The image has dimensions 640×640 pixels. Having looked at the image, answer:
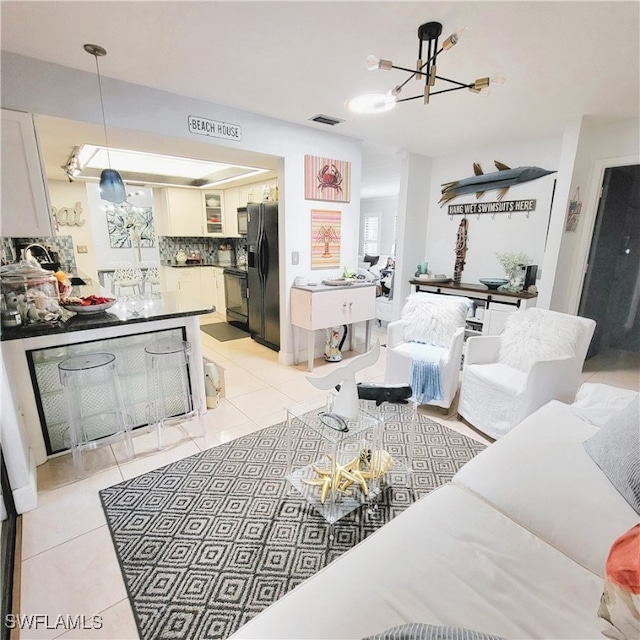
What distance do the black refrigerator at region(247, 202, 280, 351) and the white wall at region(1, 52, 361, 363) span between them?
27 centimetres

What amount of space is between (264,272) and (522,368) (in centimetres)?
288

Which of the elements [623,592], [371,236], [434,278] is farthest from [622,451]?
[371,236]

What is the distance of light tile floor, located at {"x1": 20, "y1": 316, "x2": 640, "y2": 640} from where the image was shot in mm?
1383

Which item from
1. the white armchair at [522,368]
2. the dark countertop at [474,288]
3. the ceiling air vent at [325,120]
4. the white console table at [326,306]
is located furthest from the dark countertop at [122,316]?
the dark countertop at [474,288]

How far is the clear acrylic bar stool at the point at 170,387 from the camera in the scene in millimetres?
2469

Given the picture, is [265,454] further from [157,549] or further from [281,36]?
[281,36]

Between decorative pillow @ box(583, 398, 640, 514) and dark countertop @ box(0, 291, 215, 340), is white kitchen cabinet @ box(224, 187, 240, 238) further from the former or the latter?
decorative pillow @ box(583, 398, 640, 514)

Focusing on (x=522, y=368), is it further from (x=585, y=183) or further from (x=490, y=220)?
(x=490, y=220)

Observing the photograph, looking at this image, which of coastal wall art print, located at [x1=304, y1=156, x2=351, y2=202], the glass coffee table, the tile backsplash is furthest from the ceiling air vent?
the tile backsplash

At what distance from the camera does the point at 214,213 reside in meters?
6.00

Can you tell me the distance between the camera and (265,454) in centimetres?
233

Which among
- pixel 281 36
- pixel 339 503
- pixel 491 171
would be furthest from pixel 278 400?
pixel 491 171

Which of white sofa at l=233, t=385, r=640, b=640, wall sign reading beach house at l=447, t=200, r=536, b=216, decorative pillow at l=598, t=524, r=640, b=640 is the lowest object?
white sofa at l=233, t=385, r=640, b=640

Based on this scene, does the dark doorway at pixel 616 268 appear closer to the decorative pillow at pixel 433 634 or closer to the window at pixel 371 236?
the decorative pillow at pixel 433 634
